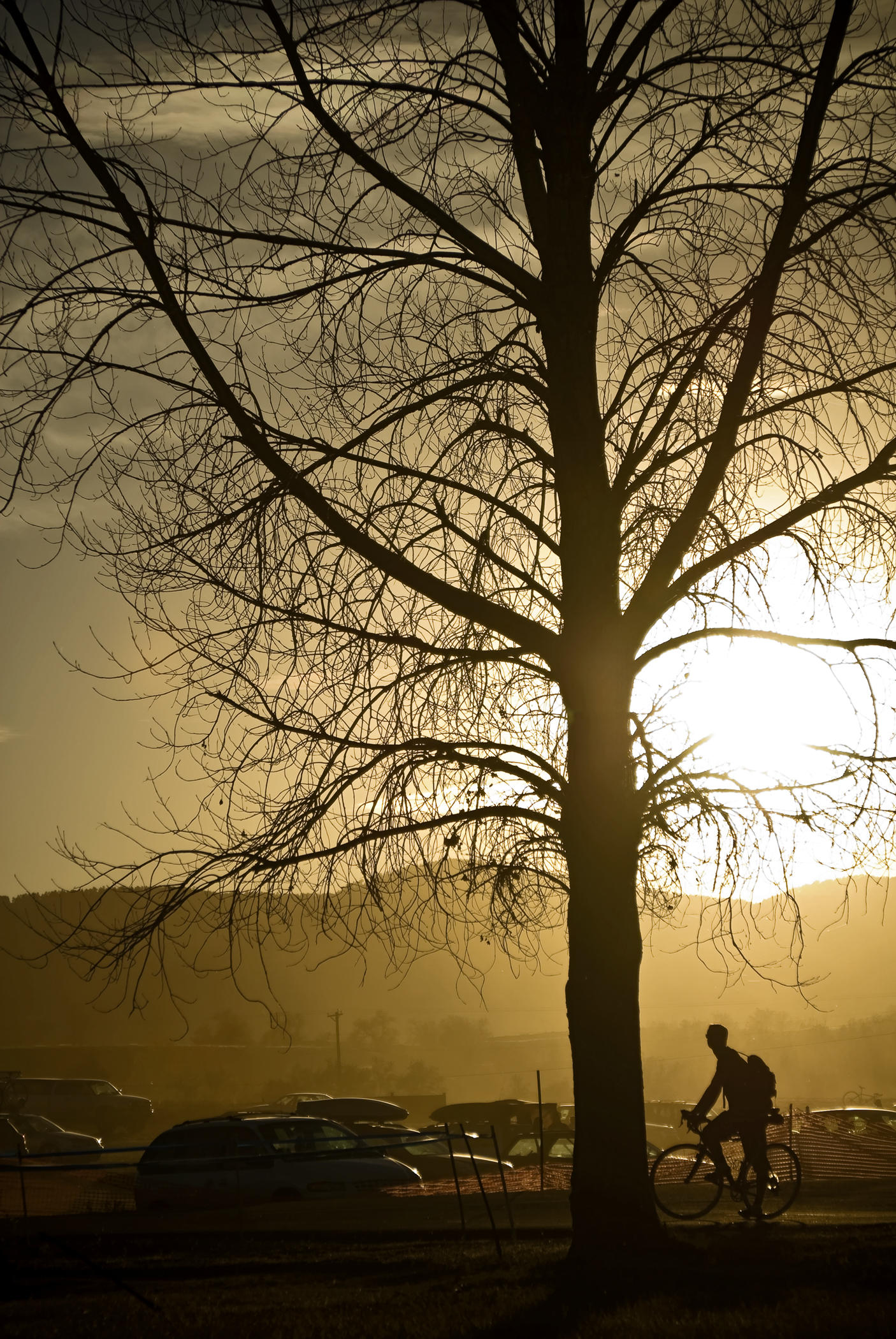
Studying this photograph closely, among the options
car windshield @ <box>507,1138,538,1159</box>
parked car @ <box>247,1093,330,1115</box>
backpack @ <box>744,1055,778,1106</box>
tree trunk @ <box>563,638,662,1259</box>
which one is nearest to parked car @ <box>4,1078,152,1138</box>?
parked car @ <box>247,1093,330,1115</box>

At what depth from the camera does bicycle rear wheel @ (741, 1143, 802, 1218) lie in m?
11.4

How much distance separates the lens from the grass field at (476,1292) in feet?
18.5

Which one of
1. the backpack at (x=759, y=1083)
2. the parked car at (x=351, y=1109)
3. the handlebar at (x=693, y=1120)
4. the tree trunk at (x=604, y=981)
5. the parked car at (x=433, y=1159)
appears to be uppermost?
the tree trunk at (x=604, y=981)

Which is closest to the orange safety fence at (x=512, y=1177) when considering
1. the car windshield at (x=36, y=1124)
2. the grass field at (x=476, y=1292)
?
the grass field at (x=476, y=1292)

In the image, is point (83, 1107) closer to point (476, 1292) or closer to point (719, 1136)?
point (719, 1136)

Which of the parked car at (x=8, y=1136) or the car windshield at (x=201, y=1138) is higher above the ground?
the car windshield at (x=201, y=1138)

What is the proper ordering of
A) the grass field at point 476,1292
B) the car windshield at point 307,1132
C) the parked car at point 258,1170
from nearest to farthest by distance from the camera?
the grass field at point 476,1292 → the parked car at point 258,1170 → the car windshield at point 307,1132

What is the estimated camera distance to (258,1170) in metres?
16.1

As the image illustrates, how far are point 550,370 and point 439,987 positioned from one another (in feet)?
528

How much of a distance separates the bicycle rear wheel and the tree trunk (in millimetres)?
4649

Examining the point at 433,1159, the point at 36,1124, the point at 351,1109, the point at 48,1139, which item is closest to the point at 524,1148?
the point at 433,1159

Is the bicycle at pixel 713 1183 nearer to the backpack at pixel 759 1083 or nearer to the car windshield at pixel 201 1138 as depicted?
the backpack at pixel 759 1083

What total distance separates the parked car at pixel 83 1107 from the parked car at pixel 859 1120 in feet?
92.0

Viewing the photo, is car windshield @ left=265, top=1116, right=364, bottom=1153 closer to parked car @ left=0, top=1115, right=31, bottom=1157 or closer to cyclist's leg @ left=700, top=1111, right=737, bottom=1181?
cyclist's leg @ left=700, top=1111, right=737, bottom=1181
